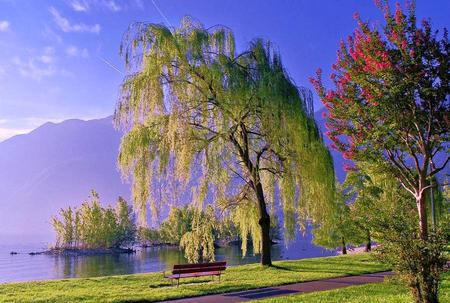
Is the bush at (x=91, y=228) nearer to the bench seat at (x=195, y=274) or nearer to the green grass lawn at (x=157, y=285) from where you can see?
the green grass lawn at (x=157, y=285)

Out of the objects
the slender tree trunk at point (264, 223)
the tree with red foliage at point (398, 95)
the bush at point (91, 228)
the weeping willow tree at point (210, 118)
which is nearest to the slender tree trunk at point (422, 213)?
the tree with red foliage at point (398, 95)

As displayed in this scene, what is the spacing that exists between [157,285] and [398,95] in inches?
376

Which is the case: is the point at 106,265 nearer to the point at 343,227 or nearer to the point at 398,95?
the point at 343,227

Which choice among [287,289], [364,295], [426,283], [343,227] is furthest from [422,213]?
[343,227]

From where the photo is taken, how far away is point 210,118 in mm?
17156

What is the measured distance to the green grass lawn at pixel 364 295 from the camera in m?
9.86

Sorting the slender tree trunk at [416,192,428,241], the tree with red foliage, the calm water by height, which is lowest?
the calm water

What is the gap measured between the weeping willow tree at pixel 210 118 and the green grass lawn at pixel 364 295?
546cm

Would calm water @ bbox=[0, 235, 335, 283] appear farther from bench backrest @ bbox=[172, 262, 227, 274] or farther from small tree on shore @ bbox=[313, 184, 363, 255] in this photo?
bench backrest @ bbox=[172, 262, 227, 274]

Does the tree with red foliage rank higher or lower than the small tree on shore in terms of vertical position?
higher

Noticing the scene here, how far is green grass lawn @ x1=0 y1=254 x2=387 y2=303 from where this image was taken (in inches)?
485

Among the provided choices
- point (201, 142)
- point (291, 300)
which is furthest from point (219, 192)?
point (291, 300)

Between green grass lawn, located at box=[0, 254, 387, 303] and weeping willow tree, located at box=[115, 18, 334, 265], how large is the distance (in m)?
2.53

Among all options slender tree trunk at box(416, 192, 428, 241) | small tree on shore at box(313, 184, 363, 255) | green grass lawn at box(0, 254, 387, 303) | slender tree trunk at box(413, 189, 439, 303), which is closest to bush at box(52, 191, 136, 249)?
small tree on shore at box(313, 184, 363, 255)
